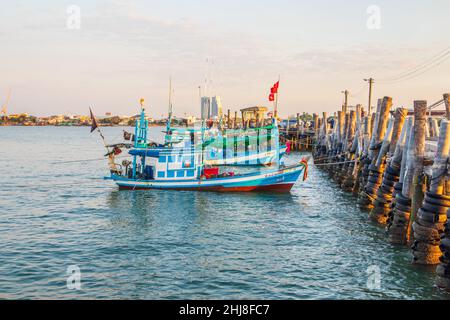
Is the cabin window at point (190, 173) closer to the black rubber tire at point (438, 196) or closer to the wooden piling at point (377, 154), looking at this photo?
the wooden piling at point (377, 154)

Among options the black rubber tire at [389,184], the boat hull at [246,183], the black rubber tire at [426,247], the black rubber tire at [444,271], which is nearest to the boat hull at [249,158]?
the boat hull at [246,183]

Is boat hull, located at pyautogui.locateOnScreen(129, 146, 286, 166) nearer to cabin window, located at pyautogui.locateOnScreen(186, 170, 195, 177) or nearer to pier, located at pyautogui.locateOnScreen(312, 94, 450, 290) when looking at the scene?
cabin window, located at pyautogui.locateOnScreen(186, 170, 195, 177)

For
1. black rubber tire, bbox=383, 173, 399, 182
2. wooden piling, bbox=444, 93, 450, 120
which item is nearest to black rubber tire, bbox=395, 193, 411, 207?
black rubber tire, bbox=383, 173, 399, 182

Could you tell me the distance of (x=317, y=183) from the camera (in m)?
44.3

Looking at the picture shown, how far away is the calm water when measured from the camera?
53.5 feet

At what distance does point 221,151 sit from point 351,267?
40.1 m

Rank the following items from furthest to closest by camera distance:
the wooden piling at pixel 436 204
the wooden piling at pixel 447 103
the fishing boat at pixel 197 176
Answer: the fishing boat at pixel 197 176
the wooden piling at pixel 447 103
the wooden piling at pixel 436 204

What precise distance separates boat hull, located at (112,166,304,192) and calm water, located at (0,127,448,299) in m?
1.29

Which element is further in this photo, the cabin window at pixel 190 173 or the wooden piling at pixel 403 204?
the cabin window at pixel 190 173

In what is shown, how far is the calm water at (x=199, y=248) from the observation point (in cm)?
1630

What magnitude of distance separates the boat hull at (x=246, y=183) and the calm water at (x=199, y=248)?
1286mm

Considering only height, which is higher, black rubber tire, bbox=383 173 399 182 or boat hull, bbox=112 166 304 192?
black rubber tire, bbox=383 173 399 182
